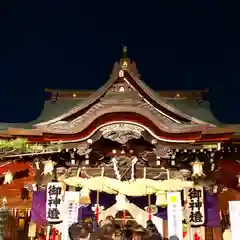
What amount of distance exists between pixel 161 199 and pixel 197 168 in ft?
2.40

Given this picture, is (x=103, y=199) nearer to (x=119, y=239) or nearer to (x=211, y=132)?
(x=119, y=239)

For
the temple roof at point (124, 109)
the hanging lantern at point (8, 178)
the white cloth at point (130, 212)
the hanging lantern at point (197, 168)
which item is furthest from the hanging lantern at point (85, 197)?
the hanging lantern at point (197, 168)

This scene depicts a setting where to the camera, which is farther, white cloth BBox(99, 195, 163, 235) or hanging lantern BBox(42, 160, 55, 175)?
hanging lantern BBox(42, 160, 55, 175)

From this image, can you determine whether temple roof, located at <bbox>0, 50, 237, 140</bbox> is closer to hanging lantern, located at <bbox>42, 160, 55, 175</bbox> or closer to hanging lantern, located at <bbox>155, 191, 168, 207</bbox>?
hanging lantern, located at <bbox>42, 160, 55, 175</bbox>

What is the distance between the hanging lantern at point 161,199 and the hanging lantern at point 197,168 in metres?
0.56

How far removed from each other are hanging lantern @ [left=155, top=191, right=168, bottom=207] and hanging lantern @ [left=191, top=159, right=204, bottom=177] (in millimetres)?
556

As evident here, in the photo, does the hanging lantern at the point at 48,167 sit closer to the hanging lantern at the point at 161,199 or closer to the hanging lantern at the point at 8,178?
the hanging lantern at the point at 8,178

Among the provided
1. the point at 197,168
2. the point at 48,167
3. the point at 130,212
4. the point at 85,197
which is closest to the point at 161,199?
the point at 130,212

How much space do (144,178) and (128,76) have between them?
1.84 metres

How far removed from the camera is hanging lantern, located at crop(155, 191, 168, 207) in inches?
253

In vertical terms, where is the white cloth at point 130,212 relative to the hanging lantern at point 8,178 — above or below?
below

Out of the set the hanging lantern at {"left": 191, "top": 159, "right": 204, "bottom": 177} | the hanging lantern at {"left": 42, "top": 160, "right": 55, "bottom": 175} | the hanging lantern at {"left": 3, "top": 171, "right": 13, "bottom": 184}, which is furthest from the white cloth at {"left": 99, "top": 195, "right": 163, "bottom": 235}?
the hanging lantern at {"left": 3, "top": 171, "right": 13, "bottom": 184}

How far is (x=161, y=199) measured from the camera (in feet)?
21.2

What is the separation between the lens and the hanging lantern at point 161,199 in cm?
643
